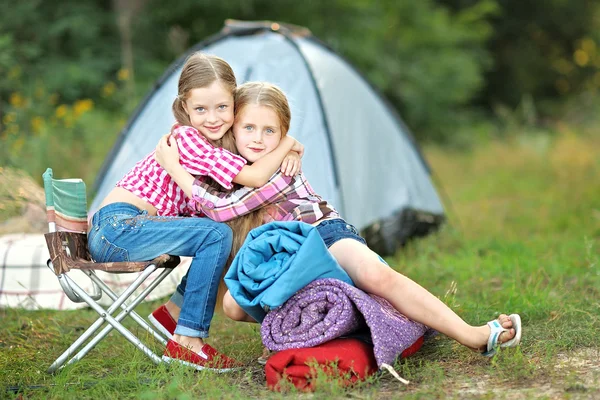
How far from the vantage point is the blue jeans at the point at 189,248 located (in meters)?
3.02

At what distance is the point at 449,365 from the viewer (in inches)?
117

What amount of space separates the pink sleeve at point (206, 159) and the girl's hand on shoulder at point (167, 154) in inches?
1.0

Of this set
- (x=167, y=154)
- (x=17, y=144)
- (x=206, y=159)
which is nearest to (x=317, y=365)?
(x=206, y=159)

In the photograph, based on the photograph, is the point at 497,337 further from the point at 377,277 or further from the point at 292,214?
the point at 292,214

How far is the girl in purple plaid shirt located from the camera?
289 cm

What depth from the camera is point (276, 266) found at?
2848 millimetres

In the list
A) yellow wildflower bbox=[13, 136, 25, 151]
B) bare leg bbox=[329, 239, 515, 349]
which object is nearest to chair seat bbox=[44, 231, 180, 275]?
bare leg bbox=[329, 239, 515, 349]

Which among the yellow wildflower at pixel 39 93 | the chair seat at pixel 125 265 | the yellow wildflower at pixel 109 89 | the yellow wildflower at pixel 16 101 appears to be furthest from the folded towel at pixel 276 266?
the yellow wildflower at pixel 39 93

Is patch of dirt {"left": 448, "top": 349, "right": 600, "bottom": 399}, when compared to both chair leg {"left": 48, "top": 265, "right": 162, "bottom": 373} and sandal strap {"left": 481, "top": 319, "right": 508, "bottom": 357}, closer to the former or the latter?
sandal strap {"left": 481, "top": 319, "right": 508, "bottom": 357}

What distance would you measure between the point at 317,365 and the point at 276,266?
39 centimetres

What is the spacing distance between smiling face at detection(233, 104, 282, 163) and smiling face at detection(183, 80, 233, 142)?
0.19ft

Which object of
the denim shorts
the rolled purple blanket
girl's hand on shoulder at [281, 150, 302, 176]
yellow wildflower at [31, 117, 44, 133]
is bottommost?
the rolled purple blanket

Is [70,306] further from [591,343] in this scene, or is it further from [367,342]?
[591,343]

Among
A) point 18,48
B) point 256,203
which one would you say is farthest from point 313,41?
point 18,48
